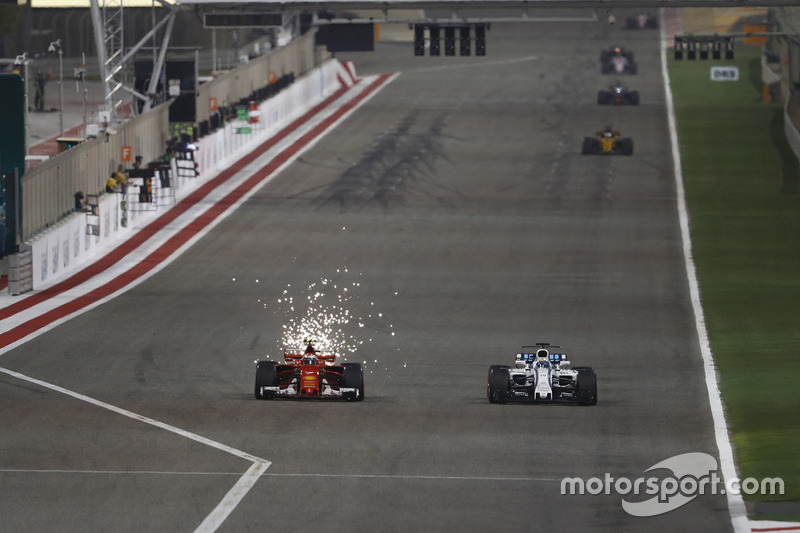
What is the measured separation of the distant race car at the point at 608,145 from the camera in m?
62.0

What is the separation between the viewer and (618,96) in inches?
2960

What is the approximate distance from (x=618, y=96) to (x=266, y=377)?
169 ft

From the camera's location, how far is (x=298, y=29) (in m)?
78.6

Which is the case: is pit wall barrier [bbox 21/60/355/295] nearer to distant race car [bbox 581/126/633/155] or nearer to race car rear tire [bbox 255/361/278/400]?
race car rear tire [bbox 255/361/278/400]

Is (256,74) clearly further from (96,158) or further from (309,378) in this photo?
(309,378)

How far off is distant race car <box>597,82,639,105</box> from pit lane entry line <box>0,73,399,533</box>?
1170cm

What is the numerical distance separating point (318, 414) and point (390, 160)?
117 ft

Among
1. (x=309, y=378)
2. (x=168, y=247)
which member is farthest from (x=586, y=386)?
(x=168, y=247)

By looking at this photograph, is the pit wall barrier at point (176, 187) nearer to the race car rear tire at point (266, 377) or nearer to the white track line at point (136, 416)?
the white track line at point (136, 416)

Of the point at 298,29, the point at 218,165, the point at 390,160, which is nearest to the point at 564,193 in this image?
the point at 390,160

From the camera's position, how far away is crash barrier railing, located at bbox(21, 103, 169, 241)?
39781mm

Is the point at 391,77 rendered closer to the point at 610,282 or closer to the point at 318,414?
the point at 610,282

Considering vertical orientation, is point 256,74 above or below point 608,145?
above

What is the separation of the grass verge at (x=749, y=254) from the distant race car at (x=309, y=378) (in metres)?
6.27
